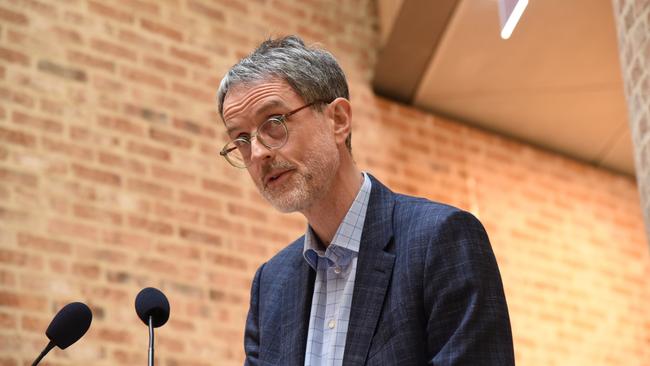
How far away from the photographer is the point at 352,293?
2402 millimetres

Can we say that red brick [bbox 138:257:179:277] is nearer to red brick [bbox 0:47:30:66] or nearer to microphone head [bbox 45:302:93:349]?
red brick [bbox 0:47:30:66]

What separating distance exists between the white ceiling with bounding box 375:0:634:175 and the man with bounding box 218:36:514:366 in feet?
10.8

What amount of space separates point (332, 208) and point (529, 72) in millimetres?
3852

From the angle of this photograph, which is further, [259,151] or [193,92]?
[193,92]

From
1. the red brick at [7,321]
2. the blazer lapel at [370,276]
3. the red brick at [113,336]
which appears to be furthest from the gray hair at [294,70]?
the red brick at [113,336]

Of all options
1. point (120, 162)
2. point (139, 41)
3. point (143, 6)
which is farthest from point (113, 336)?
point (143, 6)

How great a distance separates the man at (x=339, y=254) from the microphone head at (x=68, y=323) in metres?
0.41

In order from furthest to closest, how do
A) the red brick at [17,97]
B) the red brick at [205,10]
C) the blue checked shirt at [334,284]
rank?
the red brick at [205,10] → the red brick at [17,97] → the blue checked shirt at [334,284]

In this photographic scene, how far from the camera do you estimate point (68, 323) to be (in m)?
2.52

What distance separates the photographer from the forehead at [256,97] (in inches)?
98.3

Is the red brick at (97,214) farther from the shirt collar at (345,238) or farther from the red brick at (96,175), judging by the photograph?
the shirt collar at (345,238)

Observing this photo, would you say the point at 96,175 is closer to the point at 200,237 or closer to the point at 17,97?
the point at 17,97

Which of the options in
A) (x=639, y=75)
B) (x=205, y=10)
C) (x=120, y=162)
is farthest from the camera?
(x=205, y=10)

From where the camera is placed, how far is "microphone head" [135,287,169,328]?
8.30 feet
